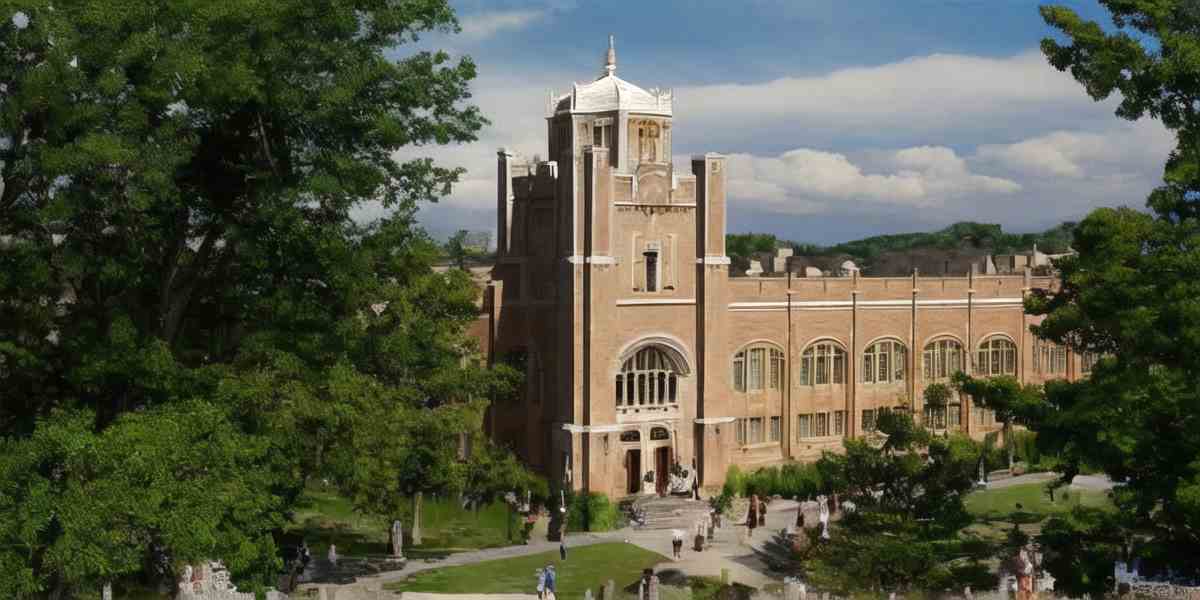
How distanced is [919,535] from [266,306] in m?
15.9

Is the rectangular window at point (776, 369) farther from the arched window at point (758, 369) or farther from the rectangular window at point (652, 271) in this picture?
the rectangular window at point (652, 271)

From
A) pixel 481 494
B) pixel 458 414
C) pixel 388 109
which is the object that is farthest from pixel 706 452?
pixel 388 109

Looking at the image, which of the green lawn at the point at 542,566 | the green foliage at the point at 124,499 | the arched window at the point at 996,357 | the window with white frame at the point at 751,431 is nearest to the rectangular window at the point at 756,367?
the window with white frame at the point at 751,431

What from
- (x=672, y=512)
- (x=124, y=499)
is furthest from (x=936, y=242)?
(x=124, y=499)

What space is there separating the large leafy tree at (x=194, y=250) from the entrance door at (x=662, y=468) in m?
15.7

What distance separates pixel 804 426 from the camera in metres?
54.8

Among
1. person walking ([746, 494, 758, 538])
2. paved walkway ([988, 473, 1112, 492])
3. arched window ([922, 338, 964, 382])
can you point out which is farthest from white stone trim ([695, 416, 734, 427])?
arched window ([922, 338, 964, 382])

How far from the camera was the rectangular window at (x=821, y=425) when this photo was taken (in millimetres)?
55125

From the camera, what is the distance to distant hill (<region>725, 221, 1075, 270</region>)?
123125mm

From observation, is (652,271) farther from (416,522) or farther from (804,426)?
(416,522)

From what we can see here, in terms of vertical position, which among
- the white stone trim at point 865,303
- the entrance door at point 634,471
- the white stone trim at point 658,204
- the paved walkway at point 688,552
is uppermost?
the white stone trim at point 658,204

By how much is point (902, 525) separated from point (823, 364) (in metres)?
21.2

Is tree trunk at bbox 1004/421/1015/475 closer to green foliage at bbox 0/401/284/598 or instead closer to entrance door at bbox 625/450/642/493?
entrance door at bbox 625/450/642/493

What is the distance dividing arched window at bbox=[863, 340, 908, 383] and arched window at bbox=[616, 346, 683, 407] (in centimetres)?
1016
